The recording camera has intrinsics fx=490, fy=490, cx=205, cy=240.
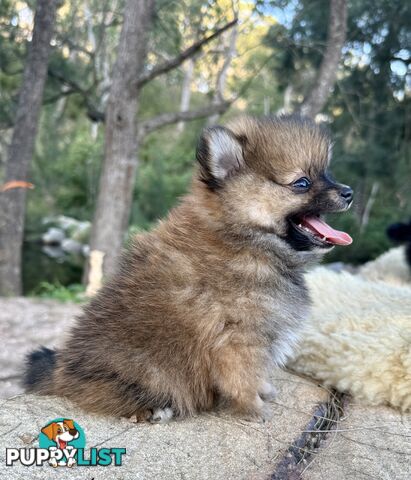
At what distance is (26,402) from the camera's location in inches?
93.0

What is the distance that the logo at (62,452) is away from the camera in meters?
1.84

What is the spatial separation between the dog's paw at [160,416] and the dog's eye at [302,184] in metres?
1.24

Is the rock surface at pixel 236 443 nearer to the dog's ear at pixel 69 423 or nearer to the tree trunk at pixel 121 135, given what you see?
the dog's ear at pixel 69 423

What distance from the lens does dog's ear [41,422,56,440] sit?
198 centimetres

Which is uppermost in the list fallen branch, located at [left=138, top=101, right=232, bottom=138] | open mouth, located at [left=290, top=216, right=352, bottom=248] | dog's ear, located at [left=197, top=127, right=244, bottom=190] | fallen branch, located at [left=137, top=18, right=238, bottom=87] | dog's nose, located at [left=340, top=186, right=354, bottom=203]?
fallen branch, located at [left=137, top=18, right=238, bottom=87]

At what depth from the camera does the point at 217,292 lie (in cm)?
232

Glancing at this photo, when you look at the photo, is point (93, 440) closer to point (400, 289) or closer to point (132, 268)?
point (132, 268)

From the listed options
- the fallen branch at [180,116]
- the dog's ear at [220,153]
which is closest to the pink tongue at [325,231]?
the dog's ear at [220,153]

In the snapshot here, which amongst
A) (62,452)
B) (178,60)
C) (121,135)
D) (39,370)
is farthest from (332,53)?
(62,452)

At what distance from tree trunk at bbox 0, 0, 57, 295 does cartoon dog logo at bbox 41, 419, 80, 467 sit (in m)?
6.38

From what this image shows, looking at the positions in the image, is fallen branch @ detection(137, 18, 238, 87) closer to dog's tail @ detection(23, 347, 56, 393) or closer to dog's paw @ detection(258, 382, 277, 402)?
dog's tail @ detection(23, 347, 56, 393)

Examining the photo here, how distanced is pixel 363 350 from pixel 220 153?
1.46m

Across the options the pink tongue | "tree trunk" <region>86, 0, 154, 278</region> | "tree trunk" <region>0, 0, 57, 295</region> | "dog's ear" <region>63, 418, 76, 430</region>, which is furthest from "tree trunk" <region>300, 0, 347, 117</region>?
"dog's ear" <region>63, 418, 76, 430</region>

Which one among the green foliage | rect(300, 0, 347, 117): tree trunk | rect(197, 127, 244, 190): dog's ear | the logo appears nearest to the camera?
the logo
